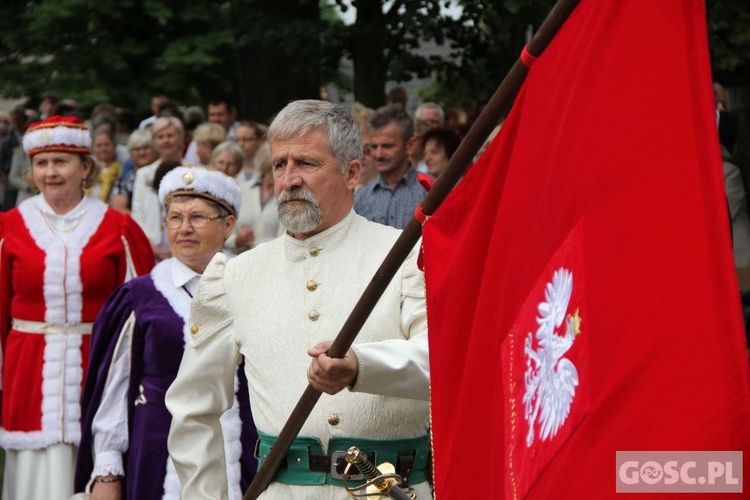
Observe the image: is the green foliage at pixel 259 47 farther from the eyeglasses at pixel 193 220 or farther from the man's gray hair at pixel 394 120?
the eyeglasses at pixel 193 220

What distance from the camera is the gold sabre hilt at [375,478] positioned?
393cm

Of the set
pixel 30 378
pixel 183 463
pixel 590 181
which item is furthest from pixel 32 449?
pixel 590 181

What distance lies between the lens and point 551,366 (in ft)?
9.39

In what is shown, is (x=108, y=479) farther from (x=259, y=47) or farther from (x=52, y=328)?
(x=259, y=47)

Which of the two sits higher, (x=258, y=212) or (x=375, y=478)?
(x=258, y=212)

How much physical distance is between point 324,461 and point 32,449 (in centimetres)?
343

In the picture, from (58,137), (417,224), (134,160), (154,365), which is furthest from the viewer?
(134,160)

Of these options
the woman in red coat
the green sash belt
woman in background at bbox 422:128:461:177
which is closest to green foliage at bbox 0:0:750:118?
woman in background at bbox 422:128:461:177

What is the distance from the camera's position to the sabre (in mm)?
3125

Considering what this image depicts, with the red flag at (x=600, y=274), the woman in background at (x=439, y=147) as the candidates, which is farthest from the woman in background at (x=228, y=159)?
the red flag at (x=600, y=274)

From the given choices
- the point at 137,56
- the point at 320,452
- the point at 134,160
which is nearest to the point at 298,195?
the point at 320,452

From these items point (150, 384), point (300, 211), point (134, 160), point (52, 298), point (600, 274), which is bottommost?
point (600, 274)

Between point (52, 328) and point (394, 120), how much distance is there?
2626 mm

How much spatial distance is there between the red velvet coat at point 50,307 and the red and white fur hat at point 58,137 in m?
0.31
